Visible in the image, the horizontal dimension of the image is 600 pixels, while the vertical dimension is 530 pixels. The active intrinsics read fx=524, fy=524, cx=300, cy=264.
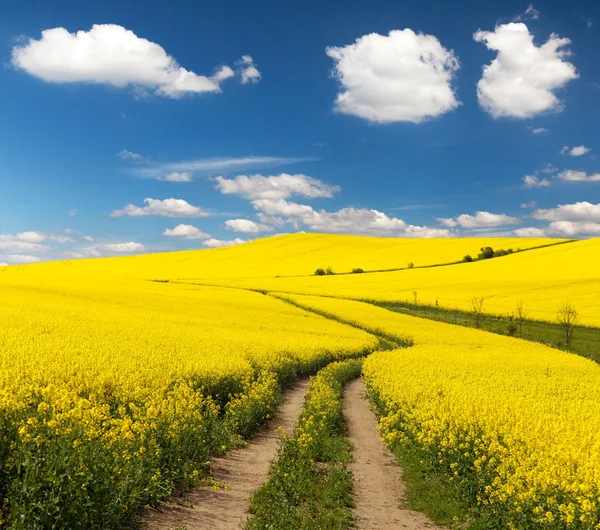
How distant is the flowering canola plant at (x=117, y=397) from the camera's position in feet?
19.0

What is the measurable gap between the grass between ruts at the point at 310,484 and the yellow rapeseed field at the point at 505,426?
157 centimetres

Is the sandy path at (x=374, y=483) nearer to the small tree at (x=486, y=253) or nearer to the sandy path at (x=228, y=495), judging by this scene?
the sandy path at (x=228, y=495)

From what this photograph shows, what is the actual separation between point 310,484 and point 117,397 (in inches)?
187

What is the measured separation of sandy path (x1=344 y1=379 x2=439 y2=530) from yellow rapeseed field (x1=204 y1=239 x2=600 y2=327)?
36.8 metres

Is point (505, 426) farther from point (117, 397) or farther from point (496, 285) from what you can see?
point (496, 285)

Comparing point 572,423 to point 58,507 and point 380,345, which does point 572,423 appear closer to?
point 58,507

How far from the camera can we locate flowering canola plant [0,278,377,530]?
228 inches

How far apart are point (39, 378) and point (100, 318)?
14.5 m

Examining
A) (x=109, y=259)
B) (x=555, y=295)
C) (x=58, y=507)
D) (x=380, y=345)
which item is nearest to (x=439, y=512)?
(x=58, y=507)

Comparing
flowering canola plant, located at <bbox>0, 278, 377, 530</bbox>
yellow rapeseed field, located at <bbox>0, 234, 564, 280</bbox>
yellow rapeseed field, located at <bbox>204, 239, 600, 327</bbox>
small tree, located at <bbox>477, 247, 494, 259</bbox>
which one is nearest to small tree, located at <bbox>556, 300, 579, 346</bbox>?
yellow rapeseed field, located at <bbox>204, 239, 600, 327</bbox>

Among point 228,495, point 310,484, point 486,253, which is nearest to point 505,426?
point 310,484

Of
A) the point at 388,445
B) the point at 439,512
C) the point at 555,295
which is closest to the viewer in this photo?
the point at 439,512

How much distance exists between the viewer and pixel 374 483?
10414 mm

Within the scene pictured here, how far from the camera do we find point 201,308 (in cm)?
3869
